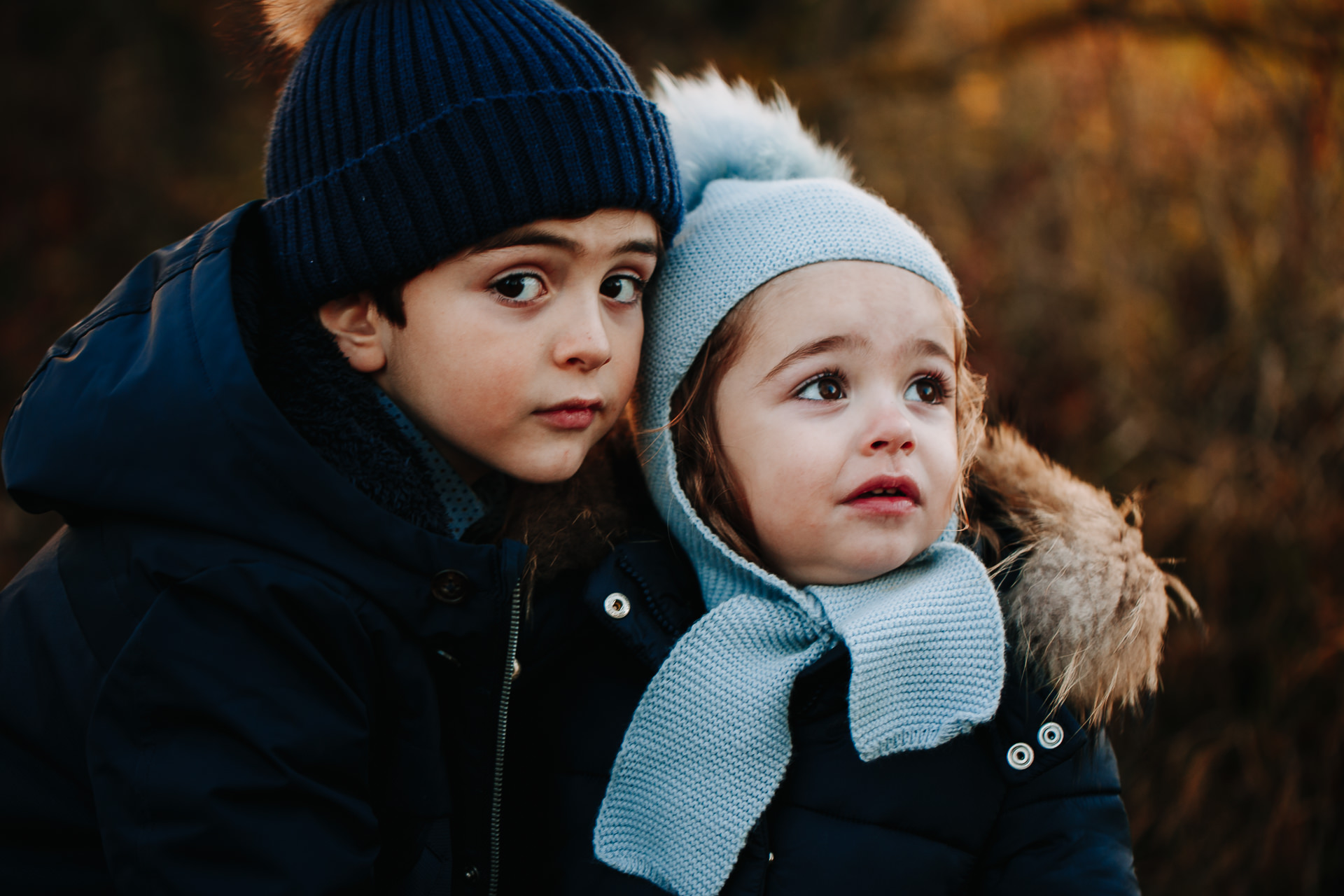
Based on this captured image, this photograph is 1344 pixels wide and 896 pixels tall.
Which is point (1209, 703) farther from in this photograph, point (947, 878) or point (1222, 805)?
point (947, 878)

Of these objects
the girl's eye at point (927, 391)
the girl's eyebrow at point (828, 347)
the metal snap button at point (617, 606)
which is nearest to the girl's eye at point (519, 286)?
the girl's eyebrow at point (828, 347)

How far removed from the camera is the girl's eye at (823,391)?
66.9 inches

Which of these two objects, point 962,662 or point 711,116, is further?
point 711,116

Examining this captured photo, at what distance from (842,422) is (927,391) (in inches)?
9.0

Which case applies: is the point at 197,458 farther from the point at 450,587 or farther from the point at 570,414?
the point at 570,414

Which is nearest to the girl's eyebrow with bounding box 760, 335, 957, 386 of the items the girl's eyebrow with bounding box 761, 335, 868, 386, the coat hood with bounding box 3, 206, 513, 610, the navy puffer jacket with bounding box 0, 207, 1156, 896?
the girl's eyebrow with bounding box 761, 335, 868, 386

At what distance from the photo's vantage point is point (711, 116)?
206 cm

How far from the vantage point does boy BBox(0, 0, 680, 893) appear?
4.42 feet

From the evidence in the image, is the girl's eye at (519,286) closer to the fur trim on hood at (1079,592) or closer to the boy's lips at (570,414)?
the boy's lips at (570,414)

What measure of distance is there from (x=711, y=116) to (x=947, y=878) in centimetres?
158

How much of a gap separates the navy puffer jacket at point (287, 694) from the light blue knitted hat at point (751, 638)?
0.09 meters

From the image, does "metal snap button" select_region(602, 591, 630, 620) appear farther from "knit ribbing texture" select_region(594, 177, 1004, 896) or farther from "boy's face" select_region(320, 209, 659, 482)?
"boy's face" select_region(320, 209, 659, 482)

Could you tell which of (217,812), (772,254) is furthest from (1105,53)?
(217,812)

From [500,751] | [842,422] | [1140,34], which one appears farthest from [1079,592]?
→ [1140,34]
